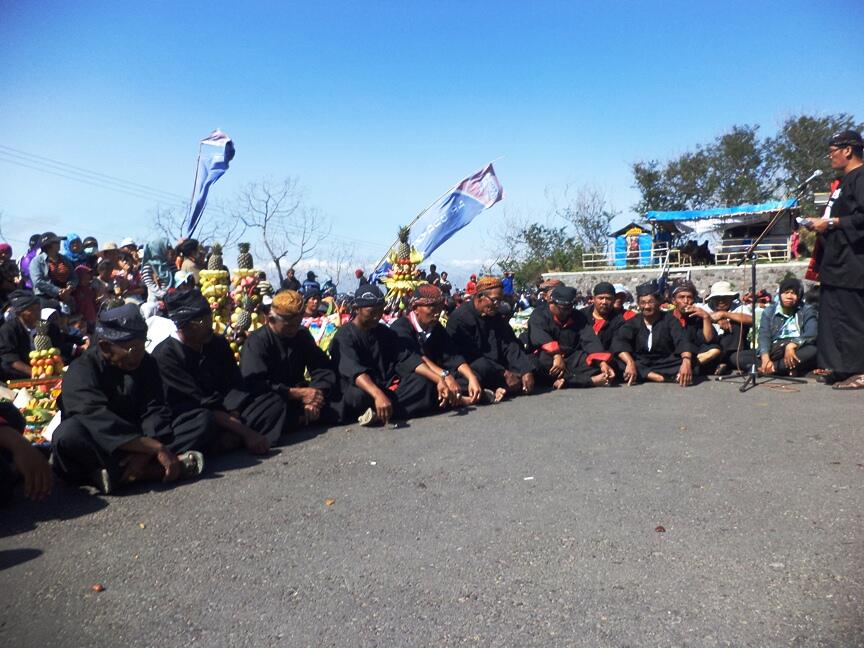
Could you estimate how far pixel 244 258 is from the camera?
23.9 ft

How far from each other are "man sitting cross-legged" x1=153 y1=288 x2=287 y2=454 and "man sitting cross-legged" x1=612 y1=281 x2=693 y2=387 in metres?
4.12

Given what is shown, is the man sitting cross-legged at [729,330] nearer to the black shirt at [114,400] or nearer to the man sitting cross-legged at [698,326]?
the man sitting cross-legged at [698,326]

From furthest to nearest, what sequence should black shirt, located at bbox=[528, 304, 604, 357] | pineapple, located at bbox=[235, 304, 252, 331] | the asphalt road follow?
1. black shirt, located at bbox=[528, 304, 604, 357]
2. pineapple, located at bbox=[235, 304, 252, 331]
3. the asphalt road

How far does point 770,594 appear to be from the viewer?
2508mm

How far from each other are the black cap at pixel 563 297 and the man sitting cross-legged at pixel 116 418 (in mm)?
4427

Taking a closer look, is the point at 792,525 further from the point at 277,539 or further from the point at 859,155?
the point at 859,155

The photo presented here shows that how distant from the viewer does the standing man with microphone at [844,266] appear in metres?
5.69

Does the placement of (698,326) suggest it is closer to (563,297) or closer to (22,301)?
(563,297)

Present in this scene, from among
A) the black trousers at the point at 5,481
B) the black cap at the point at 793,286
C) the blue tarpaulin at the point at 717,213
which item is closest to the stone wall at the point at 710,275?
the blue tarpaulin at the point at 717,213

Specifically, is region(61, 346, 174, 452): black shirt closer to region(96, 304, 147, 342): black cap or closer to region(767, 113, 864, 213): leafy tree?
region(96, 304, 147, 342): black cap

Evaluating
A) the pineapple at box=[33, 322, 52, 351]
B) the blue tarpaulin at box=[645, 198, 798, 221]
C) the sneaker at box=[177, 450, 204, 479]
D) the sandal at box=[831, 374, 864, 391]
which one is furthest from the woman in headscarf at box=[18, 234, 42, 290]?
the blue tarpaulin at box=[645, 198, 798, 221]

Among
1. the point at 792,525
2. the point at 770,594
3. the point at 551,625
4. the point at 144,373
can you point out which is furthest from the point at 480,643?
the point at 144,373

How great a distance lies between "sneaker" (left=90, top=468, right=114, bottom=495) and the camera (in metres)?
3.87

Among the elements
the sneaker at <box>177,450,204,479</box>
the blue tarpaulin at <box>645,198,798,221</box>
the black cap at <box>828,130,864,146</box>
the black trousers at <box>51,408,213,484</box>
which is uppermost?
the blue tarpaulin at <box>645,198,798,221</box>
